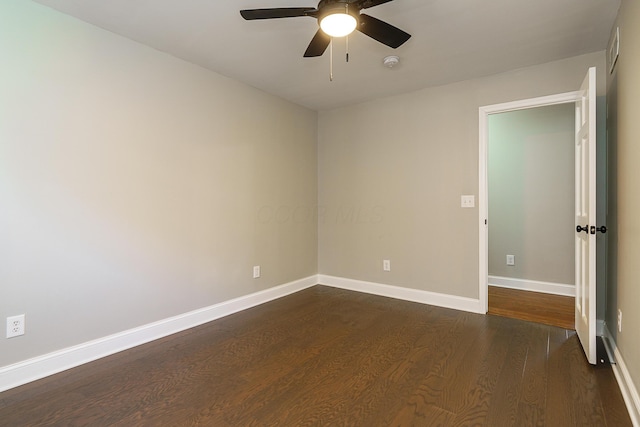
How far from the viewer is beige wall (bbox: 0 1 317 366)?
1.98 metres

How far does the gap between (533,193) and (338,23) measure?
3.42m

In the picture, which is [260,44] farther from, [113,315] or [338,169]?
[113,315]

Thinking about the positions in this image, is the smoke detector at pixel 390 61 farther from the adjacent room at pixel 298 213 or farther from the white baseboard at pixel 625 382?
the white baseboard at pixel 625 382

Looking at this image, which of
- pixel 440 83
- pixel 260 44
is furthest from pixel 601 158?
pixel 260 44

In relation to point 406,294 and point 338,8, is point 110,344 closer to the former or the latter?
point 338,8

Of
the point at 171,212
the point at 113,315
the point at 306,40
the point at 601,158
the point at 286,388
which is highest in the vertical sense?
the point at 306,40

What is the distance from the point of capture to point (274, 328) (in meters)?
2.83

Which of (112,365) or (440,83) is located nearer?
(112,365)

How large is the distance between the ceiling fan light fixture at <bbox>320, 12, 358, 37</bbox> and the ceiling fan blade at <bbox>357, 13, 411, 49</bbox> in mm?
77

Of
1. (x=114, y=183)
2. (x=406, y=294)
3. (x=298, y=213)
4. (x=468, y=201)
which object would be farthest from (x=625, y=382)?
(x=114, y=183)

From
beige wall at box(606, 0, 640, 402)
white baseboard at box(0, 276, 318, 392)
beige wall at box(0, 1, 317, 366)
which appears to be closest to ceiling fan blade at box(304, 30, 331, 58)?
beige wall at box(0, 1, 317, 366)

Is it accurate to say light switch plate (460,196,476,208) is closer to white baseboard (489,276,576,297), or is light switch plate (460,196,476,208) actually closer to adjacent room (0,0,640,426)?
adjacent room (0,0,640,426)

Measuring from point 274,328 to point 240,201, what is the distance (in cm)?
131

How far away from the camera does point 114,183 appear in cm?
238
